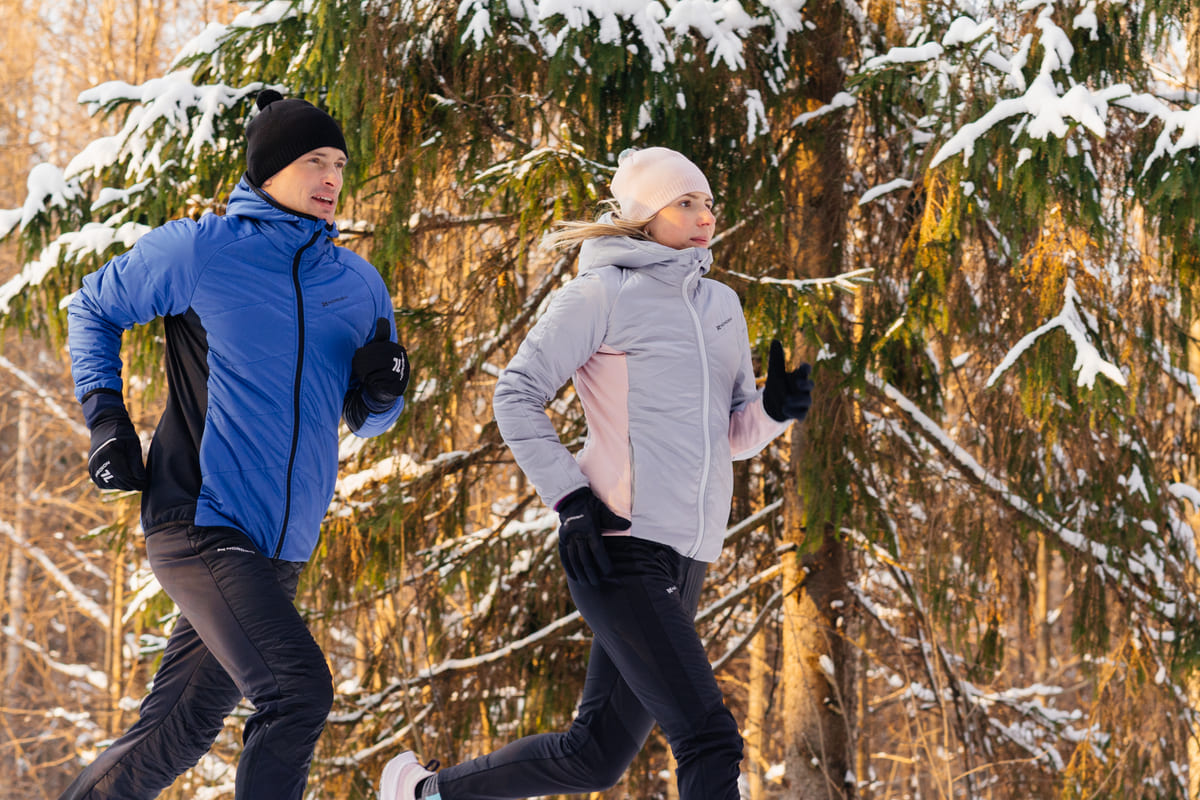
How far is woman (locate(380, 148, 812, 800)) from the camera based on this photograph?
2.59 meters

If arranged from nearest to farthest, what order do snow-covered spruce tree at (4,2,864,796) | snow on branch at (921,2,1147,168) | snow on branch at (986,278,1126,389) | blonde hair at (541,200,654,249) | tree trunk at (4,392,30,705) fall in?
blonde hair at (541,200,654,249) → snow on branch at (921,2,1147,168) → snow on branch at (986,278,1126,389) → snow-covered spruce tree at (4,2,864,796) → tree trunk at (4,392,30,705)

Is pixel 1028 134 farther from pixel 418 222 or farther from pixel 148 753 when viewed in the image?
pixel 148 753

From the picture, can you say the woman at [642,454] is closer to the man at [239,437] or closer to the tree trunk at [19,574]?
the man at [239,437]

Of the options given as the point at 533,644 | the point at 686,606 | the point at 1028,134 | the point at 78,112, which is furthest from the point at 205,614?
the point at 78,112

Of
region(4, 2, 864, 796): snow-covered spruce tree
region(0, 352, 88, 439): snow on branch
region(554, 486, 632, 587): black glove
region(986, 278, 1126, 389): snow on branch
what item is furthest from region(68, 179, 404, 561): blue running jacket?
region(0, 352, 88, 439): snow on branch

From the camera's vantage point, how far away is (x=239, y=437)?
253cm

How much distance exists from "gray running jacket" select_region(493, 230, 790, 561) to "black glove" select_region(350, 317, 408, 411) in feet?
0.83

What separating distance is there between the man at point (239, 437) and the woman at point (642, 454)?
46cm

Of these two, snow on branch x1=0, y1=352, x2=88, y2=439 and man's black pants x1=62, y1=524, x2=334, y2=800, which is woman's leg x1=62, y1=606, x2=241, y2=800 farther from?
snow on branch x1=0, y1=352, x2=88, y2=439

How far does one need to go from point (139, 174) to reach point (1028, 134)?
3757 millimetres

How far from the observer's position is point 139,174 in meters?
5.15

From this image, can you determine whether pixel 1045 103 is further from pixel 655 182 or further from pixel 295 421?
pixel 295 421

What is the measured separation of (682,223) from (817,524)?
247 cm

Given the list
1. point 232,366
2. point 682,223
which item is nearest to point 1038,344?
point 682,223
